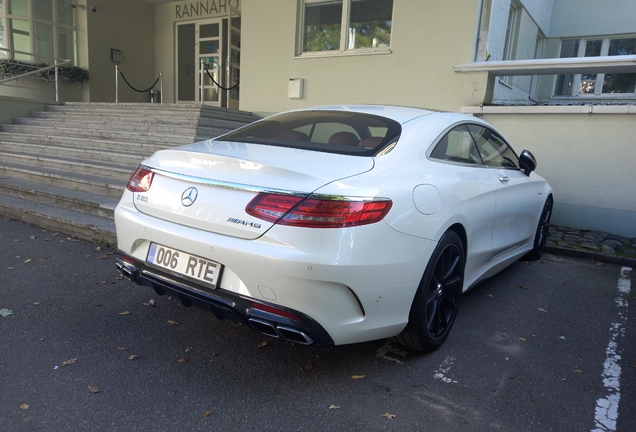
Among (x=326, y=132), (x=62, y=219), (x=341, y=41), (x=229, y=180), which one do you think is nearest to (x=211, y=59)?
(x=341, y=41)

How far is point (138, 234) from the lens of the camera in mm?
2750

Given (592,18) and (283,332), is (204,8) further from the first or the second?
(283,332)

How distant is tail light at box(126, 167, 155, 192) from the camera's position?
2836 millimetres

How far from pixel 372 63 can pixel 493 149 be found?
5085 millimetres

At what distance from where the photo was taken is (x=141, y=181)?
2885mm

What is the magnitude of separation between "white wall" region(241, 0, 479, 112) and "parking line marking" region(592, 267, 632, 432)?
478 cm

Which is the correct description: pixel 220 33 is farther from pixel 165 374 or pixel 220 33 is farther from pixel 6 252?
pixel 165 374

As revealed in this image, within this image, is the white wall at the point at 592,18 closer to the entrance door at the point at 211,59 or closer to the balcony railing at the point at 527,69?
the balcony railing at the point at 527,69

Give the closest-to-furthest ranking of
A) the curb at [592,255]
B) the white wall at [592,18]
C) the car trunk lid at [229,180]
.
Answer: the car trunk lid at [229,180]
the curb at [592,255]
the white wall at [592,18]

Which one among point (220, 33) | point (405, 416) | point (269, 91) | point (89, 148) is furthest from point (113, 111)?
point (405, 416)

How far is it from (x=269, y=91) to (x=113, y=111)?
3359 millimetres

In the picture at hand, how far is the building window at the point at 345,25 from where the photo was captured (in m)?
8.64

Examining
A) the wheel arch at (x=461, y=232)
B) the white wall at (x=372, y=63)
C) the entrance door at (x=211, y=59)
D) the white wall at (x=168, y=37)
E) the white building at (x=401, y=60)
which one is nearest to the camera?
the wheel arch at (x=461, y=232)

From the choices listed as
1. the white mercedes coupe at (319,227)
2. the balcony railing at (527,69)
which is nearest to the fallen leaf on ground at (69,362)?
the white mercedes coupe at (319,227)
